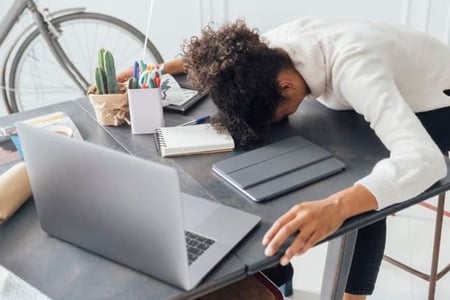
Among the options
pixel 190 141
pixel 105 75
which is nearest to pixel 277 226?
pixel 190 141

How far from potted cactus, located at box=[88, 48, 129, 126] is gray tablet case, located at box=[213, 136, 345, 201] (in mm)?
320

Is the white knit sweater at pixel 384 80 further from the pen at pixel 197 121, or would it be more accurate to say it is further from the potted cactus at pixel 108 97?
the potted cactus at pixel 108 97

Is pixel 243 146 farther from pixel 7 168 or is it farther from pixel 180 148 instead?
pixel 7 168

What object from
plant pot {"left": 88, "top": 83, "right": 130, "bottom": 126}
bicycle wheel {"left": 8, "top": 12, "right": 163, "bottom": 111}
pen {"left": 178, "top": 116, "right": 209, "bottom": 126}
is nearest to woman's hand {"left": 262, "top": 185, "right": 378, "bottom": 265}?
pen {"left": 178, "top": 116, "right": 209, "bottom": 126}

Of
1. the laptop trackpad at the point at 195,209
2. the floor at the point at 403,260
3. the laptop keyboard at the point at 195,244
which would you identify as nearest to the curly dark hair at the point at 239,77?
the laptop trackpad at the point at 195,209

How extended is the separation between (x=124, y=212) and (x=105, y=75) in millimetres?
558

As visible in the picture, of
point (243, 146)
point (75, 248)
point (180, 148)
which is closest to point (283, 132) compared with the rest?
point (243, 146)

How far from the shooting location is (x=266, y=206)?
41.6 inches

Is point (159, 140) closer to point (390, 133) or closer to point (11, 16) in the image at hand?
point (390, 133)

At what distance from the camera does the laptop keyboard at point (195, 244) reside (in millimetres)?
922

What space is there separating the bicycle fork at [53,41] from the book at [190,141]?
1.22m

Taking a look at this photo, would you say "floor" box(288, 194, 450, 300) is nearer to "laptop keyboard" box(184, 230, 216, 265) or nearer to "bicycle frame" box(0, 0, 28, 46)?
"laptop keyboard" box(184, 230, 216, 265)

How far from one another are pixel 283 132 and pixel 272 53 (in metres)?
0.19

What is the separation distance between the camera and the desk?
0.89m
